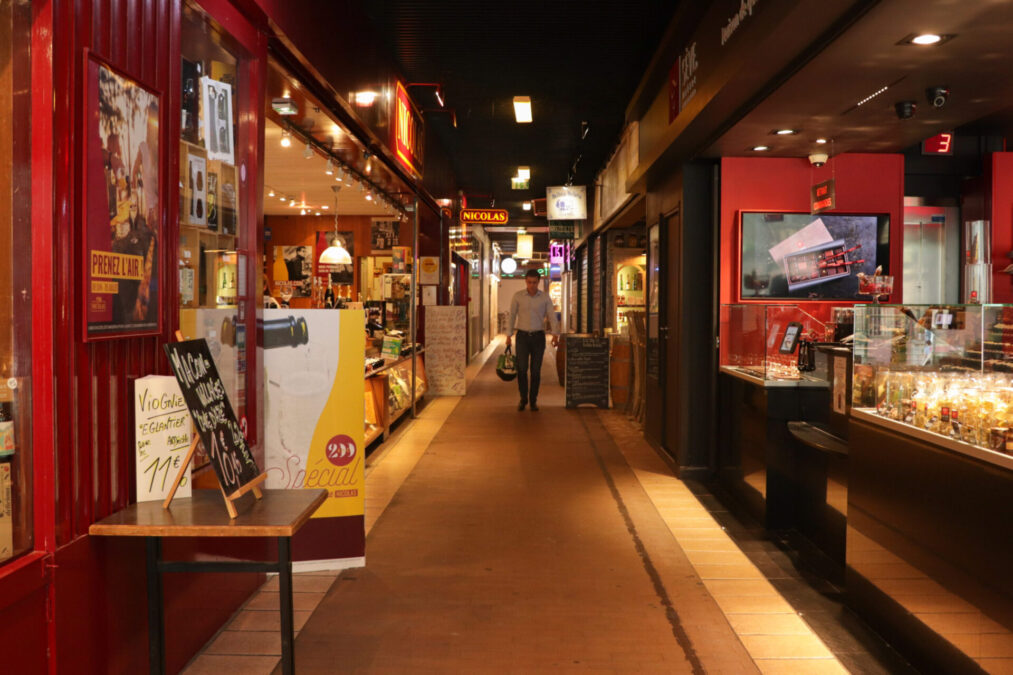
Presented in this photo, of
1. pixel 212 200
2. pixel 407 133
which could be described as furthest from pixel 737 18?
pixel 407 133

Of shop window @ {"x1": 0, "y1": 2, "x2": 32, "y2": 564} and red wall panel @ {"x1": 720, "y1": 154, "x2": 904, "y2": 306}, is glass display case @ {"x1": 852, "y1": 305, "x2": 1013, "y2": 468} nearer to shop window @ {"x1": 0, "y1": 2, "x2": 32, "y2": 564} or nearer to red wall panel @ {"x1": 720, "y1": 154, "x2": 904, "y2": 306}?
red wall panel @ {"x1": 720, "y1": 154, "x2": 904, "y2": 306}

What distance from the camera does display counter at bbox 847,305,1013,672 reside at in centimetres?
262

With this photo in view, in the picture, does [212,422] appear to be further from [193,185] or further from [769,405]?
[769,405]

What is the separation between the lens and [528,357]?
10359 mm

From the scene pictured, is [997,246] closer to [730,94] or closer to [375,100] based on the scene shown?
[730,94]

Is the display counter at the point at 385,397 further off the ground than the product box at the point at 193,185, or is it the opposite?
the product box at the point at 193,185

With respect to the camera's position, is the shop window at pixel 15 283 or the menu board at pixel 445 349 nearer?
the shop window at pixel 15 283

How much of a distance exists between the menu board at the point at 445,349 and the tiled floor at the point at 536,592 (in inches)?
198

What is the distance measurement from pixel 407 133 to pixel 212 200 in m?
4.68

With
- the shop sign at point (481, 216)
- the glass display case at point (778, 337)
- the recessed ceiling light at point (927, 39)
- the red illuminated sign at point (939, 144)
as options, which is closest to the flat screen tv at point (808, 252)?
the glass display case at point (778, 337)

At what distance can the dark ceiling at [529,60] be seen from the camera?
6.50m

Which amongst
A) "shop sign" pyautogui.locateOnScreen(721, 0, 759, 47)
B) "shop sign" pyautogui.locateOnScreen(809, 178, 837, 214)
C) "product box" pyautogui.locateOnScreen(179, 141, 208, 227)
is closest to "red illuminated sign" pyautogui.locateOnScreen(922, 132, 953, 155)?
"shop sign" pyautogui.locateOnScreen(809, 178, 837, 214)

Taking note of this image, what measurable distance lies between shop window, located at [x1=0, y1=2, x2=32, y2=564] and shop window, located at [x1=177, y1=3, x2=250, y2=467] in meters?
0.84

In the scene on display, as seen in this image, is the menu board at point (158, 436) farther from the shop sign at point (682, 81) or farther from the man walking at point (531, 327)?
the man walking at point (531, 327)
